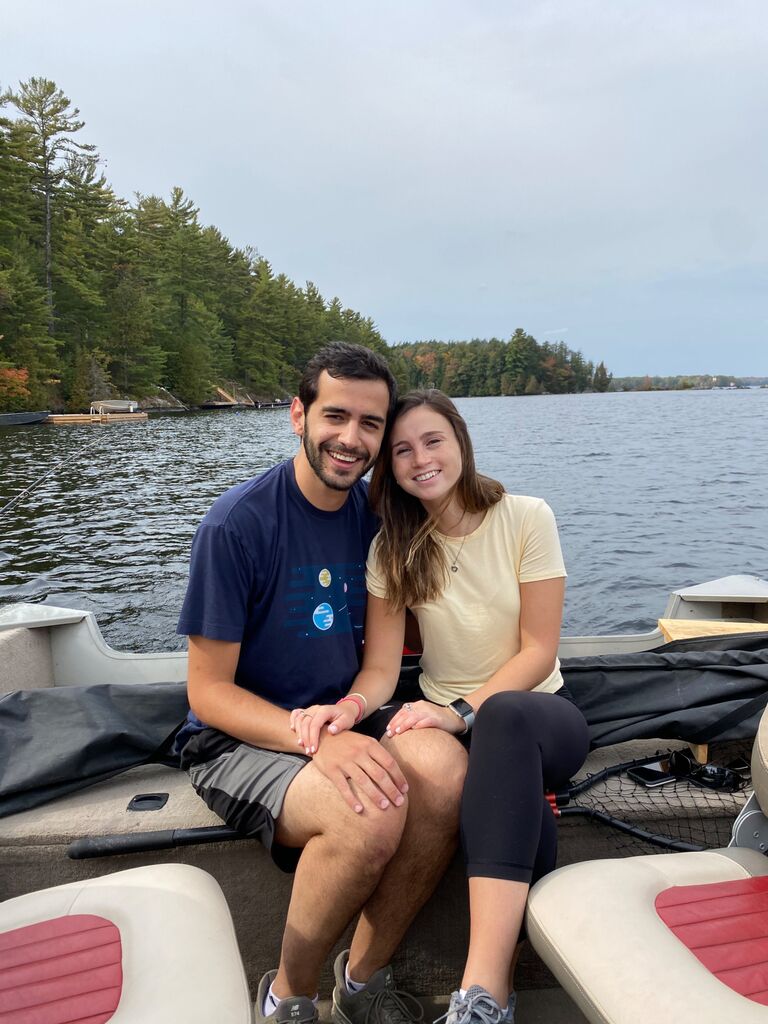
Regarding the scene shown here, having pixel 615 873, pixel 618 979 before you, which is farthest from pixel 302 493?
pixel 618 979

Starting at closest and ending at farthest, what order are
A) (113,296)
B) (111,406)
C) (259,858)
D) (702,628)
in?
(259,858), (702,628), (111,406), (113,296)

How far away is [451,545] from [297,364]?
244 ft

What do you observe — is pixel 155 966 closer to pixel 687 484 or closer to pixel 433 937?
pixel 433 937

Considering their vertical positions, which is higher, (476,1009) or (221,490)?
(476,1009)

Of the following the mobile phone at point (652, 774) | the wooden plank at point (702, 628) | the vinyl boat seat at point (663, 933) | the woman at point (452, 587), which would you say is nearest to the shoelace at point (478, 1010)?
the vinyl boat seat at point (663, 933)

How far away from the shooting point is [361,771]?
170 centimetres

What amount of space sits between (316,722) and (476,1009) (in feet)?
2.24

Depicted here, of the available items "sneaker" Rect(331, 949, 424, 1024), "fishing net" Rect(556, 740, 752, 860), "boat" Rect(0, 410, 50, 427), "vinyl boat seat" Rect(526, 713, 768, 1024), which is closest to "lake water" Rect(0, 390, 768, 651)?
"boat" Rect(0, 410, 50, 427)

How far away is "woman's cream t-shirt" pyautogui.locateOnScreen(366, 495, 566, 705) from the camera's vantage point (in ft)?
7.08

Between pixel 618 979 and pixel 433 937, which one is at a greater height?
pixel 618 979

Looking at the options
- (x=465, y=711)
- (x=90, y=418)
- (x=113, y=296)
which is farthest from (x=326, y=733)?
(x=113, y=296)

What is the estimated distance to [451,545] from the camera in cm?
223

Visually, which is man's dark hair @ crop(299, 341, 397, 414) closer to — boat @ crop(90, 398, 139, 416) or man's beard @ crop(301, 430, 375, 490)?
man's beard @ crop(301, 430, 375, 490)

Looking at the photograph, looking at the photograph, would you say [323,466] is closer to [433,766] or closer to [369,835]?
[433,766]
